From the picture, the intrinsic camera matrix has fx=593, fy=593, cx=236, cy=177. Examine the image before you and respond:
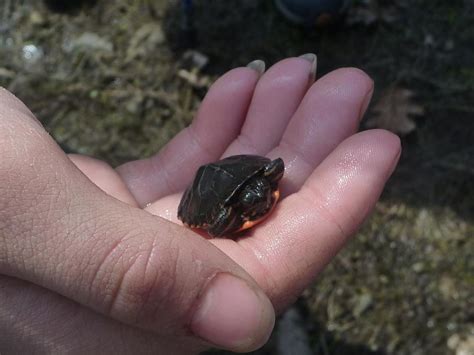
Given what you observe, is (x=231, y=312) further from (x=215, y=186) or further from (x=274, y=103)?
(x=274, y=103)

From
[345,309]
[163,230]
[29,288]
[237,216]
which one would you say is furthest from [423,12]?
[29,288]

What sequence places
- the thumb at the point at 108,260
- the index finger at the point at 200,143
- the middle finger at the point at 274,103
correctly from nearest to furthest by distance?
the thumb at the point at 108,260
the middle finger at the point at 274,103
the index finger at the point at 200,143

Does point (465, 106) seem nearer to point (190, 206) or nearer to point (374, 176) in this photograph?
point (374, 176)

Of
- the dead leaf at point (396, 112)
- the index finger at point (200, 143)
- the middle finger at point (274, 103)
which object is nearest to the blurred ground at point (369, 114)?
the dead leaf at point (396, 112)

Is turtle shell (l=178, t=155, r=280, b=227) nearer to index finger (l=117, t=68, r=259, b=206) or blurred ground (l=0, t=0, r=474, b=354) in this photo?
index finger (l=117, t=68, r=259, b=206)

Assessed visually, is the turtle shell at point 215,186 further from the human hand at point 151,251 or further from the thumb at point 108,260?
the thumb at point 108,260

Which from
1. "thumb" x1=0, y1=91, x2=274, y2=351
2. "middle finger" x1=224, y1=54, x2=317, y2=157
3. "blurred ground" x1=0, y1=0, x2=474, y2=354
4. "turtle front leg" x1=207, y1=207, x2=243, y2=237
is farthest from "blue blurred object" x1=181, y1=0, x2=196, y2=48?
"thumb" x1=0, y1=91, x2=274, y2=351

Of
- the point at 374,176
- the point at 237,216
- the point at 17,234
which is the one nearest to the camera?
the point at 17,234
